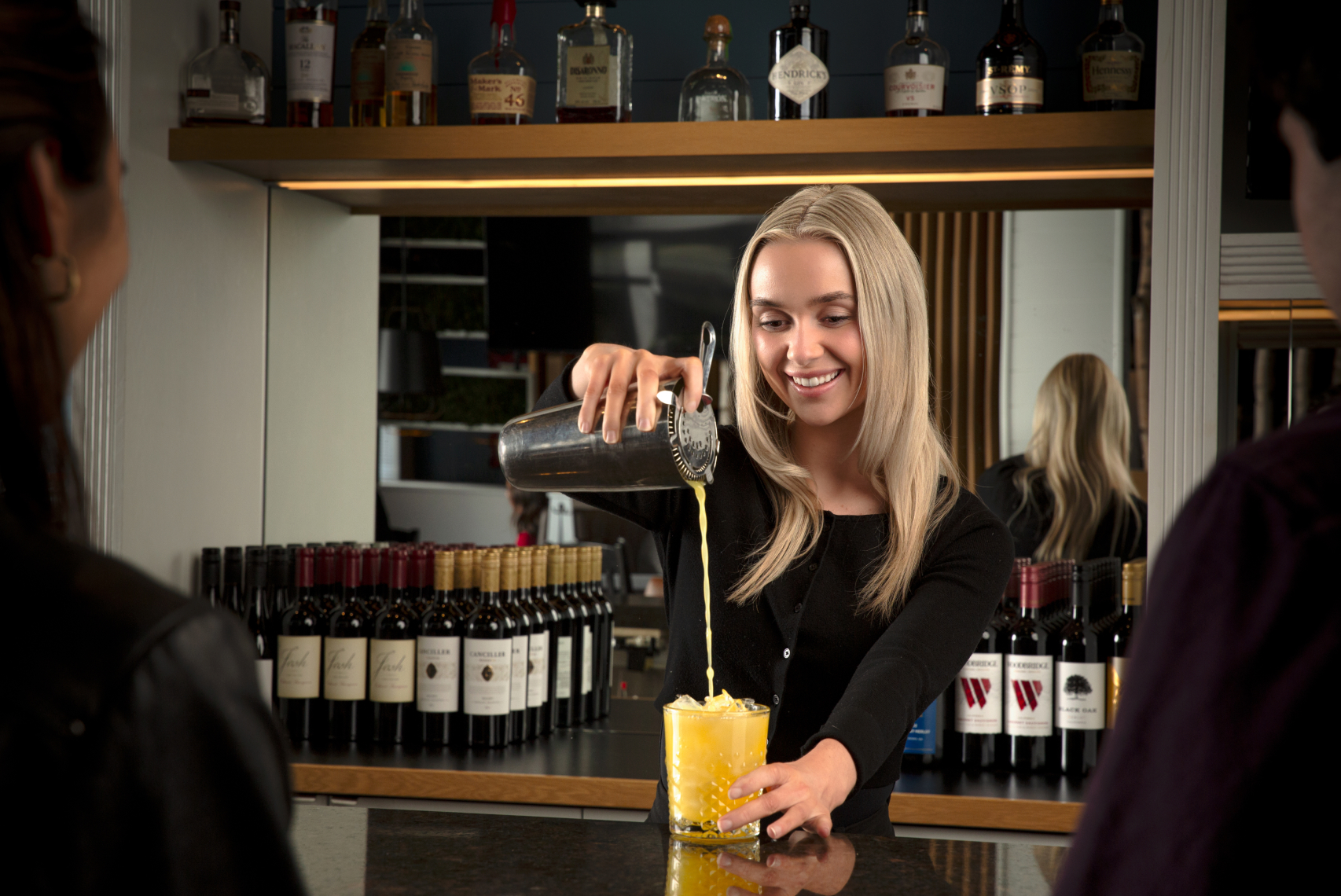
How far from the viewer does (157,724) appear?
35cm

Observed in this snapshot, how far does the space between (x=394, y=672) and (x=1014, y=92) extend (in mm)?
1506

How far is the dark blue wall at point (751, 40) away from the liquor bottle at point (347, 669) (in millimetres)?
1054

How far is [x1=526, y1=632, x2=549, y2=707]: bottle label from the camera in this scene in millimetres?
2227

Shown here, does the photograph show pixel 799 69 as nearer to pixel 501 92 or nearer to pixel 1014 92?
pixel 1014 92

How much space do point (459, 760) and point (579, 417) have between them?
1069 mm

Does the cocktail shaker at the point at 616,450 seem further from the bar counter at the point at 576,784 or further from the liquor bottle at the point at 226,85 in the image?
the liquor bottle at the point at 226,85

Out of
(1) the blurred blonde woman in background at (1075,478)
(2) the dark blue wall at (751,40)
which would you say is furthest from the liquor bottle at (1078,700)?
(2) the dark blue wall at (751,40)

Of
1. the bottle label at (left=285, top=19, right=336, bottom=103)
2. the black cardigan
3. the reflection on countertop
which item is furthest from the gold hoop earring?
the bottle label at (left=285, top=19, right=336, bottom=103)

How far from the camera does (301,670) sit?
7.35 feet

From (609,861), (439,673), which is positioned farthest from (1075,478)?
(609,861)

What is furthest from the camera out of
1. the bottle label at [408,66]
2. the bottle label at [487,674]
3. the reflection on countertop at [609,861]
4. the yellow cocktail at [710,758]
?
the bottle label at [408,66]

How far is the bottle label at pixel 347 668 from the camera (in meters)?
2.23

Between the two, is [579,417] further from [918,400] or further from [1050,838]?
[1050,838]

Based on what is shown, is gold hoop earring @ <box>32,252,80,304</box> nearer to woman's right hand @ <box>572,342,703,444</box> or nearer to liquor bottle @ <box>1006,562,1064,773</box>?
woman's right hand @ <box>572,342,703,444</box>
